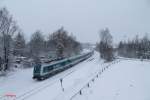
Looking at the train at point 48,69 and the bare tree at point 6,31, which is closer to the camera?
the train at point 48,69

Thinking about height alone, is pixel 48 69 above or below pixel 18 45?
below

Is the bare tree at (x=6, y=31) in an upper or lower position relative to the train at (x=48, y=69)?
upper

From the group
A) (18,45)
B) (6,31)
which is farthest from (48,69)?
(18,45)

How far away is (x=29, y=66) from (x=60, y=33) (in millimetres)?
24823

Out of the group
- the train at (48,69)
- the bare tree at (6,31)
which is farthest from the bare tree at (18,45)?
the train at (48,69)

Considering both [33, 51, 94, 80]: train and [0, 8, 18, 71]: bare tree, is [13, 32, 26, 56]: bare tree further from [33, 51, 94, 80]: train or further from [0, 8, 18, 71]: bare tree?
[33, 51, 94, 80]: train

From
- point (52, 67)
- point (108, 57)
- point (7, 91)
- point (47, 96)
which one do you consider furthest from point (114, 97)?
point (108, 57)

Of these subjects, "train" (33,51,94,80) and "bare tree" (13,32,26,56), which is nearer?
"train" (33,51,94,80)

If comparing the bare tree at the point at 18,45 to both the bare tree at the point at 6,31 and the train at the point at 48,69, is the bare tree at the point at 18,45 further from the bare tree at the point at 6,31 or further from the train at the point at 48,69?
the train at the point at 48,69

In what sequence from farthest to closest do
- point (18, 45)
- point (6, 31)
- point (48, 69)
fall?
point (18, 45) → point (6, 31) → point (48, 69)

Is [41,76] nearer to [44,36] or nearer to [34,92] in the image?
[34,92]

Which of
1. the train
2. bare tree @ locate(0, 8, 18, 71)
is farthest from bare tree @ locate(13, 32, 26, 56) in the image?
the train

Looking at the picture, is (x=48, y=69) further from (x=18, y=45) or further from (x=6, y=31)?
(x=18, y=45)

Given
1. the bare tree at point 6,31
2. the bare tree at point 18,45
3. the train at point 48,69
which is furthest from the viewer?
the bare tree at point 18,45
